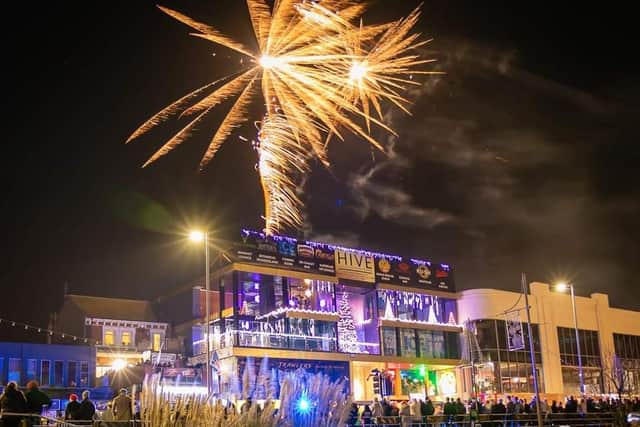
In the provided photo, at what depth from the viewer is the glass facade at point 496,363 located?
4994 centimetres

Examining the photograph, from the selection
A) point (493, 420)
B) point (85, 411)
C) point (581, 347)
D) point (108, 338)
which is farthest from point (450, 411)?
point (581, 347)

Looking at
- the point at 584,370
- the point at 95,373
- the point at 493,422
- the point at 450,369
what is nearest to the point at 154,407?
the point at 493,422

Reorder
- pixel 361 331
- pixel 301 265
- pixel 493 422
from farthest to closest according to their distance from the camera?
pixel 361 331 < pixel 301 265 < pixel 493 422

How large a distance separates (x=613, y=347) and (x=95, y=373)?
3908 centimetres

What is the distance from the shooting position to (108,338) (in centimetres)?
4438

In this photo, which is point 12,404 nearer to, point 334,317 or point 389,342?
point 334,317

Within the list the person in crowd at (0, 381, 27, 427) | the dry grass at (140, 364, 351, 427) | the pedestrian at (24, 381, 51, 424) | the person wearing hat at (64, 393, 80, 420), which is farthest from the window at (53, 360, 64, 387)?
the dry grass at (140, 364, 351, 427)

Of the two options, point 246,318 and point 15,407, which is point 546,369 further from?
point 15,407

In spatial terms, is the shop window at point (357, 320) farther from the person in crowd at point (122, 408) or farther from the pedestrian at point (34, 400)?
the pedestrian at point (34, 400)

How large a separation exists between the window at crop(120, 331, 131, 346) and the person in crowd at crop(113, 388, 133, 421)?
2869 cm

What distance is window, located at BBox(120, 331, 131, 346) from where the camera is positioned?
44737mm

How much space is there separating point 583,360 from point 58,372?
121 feet

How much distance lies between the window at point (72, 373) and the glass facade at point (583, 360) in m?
33.2

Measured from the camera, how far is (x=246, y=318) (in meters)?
41.0
